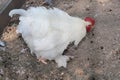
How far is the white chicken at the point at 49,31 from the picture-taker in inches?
124

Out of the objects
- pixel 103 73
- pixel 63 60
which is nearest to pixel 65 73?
pixel 63 60

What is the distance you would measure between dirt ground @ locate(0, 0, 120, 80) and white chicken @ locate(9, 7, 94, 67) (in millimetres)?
92

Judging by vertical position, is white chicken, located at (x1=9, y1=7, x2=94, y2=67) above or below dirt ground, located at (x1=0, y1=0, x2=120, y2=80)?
above

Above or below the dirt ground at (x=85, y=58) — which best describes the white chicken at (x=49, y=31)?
above

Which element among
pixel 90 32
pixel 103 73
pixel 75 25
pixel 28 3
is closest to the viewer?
pixel 103 73

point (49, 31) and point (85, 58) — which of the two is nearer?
point (49, 31)

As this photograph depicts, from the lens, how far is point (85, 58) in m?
3.31

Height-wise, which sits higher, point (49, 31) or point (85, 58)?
point (49, 31)

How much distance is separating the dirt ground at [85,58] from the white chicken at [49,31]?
0.09 metres

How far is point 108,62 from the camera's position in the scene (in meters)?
3.24

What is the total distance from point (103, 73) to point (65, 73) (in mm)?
346

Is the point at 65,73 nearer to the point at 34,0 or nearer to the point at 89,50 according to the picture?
the point at 89,50

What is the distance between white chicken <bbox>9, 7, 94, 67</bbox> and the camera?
3.15 meters

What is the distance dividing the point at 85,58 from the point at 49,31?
1.45ft
